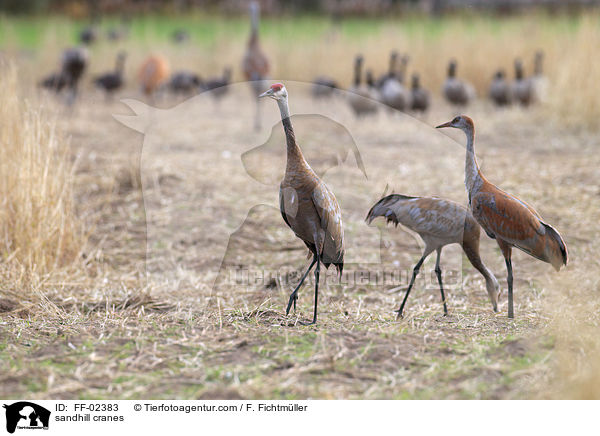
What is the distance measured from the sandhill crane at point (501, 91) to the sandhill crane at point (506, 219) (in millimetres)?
7427

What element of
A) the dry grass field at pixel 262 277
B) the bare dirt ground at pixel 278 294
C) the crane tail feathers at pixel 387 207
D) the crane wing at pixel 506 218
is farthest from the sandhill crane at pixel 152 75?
the crane wing at pixel 506 218

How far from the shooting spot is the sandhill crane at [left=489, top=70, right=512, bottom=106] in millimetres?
10391

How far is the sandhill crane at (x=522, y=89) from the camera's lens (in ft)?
33.6

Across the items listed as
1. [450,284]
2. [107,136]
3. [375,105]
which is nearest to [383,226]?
[450,284]

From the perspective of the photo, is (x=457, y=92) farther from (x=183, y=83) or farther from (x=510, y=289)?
(x=510, y=289)

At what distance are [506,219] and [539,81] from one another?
754 cm

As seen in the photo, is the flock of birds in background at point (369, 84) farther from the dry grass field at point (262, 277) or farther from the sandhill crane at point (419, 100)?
the dry grass field at point (262, 277)

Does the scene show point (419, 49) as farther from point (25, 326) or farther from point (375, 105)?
point (25, 326)

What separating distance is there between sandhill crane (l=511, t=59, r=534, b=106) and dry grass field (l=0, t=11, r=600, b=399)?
5.36ft

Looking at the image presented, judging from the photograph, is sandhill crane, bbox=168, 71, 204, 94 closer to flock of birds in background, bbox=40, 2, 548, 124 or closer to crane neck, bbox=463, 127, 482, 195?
flock of birds in background, bbox=40, 2, 548, 124

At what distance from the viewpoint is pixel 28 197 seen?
4.15 meters

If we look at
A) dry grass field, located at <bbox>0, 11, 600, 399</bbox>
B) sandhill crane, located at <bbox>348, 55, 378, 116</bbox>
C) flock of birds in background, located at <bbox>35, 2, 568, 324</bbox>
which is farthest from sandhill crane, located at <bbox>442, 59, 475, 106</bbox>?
flock of birds in background, located at <bbox>35, 2, 568, 324</bbox>
